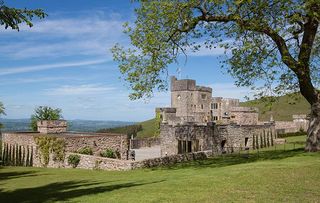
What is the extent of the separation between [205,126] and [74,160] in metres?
14.5

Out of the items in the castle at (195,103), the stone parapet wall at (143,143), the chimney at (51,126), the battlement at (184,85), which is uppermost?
the battlement at (184,85)

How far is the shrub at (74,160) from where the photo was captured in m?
27.5

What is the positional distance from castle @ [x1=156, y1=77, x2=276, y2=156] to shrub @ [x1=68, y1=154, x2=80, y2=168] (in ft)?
35.8

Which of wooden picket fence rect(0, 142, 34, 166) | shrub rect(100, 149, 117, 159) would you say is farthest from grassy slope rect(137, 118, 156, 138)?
shrub rect(100, 149, 117, 159)

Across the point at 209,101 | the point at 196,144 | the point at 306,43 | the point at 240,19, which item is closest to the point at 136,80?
the point at 240,19

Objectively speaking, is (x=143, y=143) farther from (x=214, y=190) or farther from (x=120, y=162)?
(x=214, y=190)

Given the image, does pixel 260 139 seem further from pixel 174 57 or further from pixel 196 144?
pixel 174 57

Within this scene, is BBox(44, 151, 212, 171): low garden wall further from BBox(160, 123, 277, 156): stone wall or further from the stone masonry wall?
BBox(160, 123, 277, 156): stone wall

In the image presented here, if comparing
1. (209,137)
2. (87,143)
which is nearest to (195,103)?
(209,137)

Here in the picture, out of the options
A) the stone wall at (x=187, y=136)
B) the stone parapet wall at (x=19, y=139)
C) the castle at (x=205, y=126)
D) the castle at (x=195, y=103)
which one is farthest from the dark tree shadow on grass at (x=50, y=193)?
the castle at (x=195, y=103)

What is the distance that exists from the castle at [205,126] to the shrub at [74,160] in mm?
10910

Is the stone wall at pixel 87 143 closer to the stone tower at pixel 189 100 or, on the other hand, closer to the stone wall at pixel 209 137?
the stone wall at pixel 209 137

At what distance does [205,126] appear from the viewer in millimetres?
37438

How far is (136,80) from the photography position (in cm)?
2327
